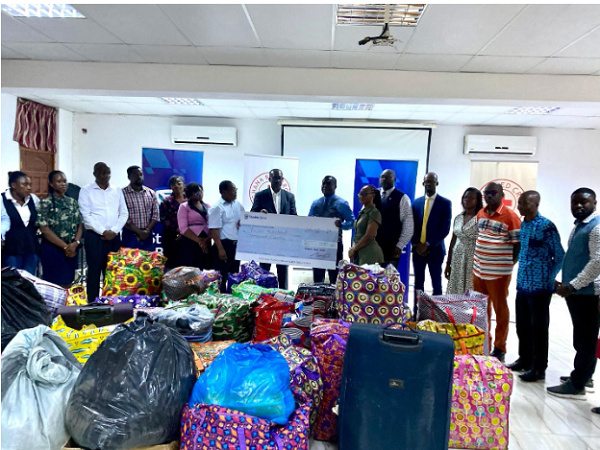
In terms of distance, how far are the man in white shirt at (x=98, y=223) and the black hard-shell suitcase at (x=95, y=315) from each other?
2211mm

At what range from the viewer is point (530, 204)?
3.09m

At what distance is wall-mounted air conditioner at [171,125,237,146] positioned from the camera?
738cm

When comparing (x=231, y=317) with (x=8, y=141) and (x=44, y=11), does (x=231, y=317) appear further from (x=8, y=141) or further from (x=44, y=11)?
(x=8, y=141)

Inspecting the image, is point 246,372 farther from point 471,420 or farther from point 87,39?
point 87,39

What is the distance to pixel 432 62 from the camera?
3973mm

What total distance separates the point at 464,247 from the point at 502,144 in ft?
13.7

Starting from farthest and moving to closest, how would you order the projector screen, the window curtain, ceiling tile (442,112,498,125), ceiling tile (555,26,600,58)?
the projector screen < ceiling tile (442,112,498,125) < the window curtain < ceiling tile (555,26,600,58)

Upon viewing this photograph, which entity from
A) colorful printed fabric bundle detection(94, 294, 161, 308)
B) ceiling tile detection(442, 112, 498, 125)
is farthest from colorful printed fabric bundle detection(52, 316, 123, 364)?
ceiling tile detection(442, 112, 498, 125)

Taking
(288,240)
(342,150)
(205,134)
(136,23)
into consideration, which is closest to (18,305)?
(288,240)

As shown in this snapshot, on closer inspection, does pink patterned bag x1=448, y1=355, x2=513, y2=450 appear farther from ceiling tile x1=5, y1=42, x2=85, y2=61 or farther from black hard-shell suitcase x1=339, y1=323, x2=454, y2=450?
ceiling tile x1=5, y1=42, x2=85, y2=61

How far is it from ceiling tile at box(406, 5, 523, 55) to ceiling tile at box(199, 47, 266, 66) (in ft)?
4.67

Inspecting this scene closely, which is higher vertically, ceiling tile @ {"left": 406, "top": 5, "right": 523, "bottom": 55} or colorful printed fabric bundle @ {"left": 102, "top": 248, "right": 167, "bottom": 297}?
ceiling tile @ {"left": 406, "top": 5, "right": 523, "bottom": 55}

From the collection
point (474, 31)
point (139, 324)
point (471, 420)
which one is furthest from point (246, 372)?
point (474, 31)

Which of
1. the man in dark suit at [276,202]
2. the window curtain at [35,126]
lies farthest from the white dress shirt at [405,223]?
the window curtain at [35,126]
